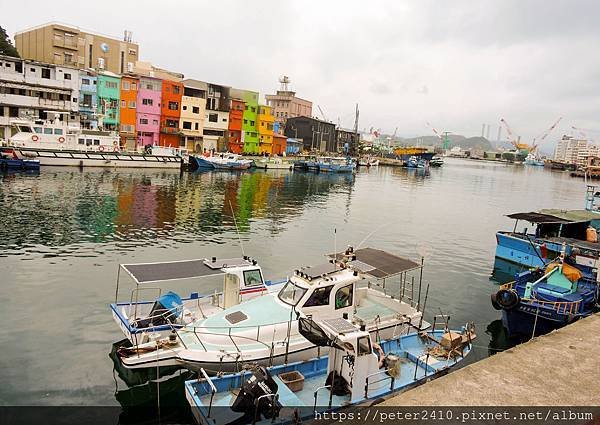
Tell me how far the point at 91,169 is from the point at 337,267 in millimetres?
55923

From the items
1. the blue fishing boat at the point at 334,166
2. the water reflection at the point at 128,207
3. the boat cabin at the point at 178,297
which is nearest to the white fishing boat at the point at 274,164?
the blue fishing boat at the point at 334,166

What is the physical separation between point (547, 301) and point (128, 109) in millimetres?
74102

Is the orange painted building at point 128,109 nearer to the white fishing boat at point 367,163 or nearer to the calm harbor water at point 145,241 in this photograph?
the calm harbor water at point 145,241

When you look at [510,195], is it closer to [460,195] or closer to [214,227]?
[460,195]

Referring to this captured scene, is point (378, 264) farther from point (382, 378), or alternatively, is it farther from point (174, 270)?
point (174, 270)

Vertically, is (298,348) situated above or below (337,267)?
below

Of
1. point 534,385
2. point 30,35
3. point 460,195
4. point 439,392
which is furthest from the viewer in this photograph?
point 30,35

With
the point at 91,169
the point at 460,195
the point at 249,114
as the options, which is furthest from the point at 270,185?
the point at 249,114

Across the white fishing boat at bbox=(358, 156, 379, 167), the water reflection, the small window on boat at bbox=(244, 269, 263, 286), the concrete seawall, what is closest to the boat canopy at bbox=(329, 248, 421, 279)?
the small window on boat at bbox=(244, 269, 263, 286)

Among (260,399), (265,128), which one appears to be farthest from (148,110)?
(260,399)

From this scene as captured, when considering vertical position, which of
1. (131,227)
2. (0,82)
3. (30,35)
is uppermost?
(30,35)

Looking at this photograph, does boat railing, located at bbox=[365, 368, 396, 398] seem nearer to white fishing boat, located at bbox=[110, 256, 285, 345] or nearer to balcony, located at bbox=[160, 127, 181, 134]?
white fishing boat, located at bbox=[110, 256, 285, 345]

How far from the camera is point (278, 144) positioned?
10700 centimetres

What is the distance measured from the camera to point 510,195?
7488cm
